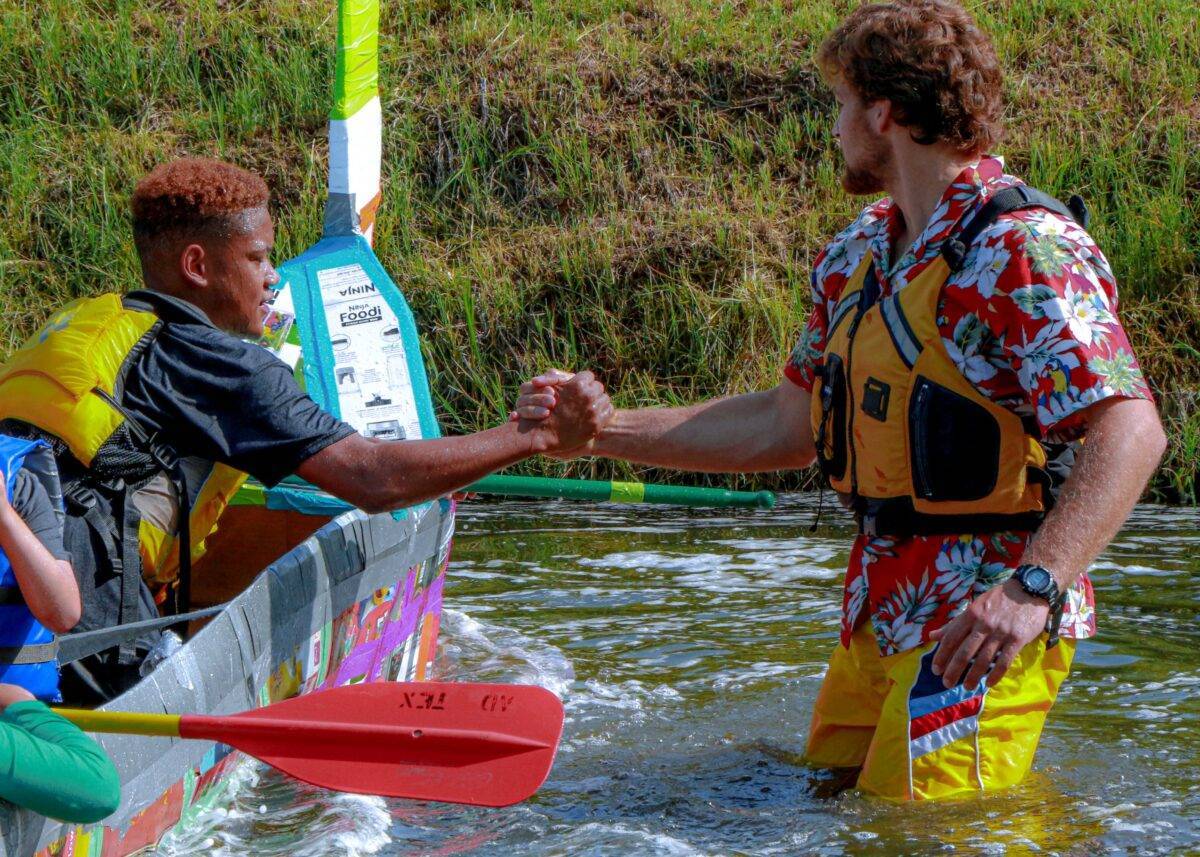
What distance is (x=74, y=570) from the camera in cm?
300

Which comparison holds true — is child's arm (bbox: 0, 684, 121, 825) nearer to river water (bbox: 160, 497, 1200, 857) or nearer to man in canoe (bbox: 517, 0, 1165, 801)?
river water (bbox: 160, 497, 1200, 857)

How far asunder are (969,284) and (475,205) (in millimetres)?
7202

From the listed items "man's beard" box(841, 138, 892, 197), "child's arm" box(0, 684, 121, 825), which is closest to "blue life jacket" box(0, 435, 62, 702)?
"child's arm" box(0, 684, 121, 825)

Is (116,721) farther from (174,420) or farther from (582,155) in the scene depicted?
(582,155)

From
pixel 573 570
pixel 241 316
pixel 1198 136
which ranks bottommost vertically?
pixel 573 570

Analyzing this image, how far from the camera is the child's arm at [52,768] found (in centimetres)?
228

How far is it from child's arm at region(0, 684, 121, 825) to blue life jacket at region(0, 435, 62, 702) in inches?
10.3

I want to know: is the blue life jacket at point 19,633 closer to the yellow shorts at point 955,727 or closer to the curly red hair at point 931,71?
the yellow shorts at point 955,727

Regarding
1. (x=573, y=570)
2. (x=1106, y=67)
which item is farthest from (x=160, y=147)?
A: (x=1106, y=67)

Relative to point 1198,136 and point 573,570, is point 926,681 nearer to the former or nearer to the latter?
point 573,570

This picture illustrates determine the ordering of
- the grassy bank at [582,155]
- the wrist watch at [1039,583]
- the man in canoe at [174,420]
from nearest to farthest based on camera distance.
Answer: the wrist watch at [1039,583], the man in canoe at [174,420], the grassy bank at [582,155]

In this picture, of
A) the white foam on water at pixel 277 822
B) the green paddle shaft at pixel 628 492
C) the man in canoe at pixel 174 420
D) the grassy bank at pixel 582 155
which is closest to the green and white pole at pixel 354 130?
the green paddle shaft at pixel 628 492

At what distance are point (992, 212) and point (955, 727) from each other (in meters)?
0.90

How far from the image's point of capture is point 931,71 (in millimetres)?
2766
